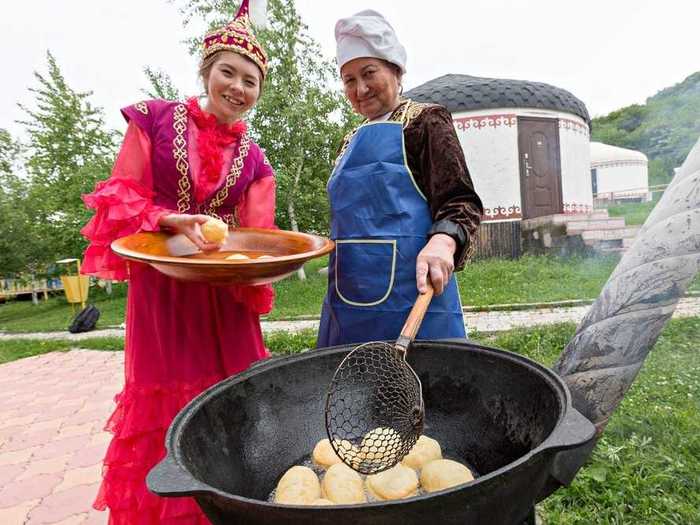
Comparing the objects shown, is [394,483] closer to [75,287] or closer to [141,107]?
[141,107]

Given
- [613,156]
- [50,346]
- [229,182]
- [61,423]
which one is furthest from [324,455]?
[613,156]

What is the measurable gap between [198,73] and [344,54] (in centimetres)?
62

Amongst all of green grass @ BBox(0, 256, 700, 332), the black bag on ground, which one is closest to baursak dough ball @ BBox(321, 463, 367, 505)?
green grass @ BBox(0, 256, 700, 332)

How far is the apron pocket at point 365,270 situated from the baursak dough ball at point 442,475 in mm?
575

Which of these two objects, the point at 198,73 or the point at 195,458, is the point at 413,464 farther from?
the point at 198,73

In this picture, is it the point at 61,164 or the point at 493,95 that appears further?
the point at 61,164

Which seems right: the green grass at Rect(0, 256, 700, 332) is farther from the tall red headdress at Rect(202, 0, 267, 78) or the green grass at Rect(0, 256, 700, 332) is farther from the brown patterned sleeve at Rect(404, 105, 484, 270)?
the tall red headdress at Rect(202, 0, 267, 78)

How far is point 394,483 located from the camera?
3.87ft

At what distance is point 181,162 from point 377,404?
1139mm

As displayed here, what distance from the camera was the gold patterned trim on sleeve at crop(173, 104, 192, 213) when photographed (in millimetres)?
1749

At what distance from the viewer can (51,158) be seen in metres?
15.3

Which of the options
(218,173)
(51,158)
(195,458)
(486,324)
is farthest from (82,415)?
(51,158)

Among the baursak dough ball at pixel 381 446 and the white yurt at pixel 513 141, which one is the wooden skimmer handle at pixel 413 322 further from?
the white yurt at pixel 513 141

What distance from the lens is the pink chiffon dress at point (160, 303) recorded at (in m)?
1.71
